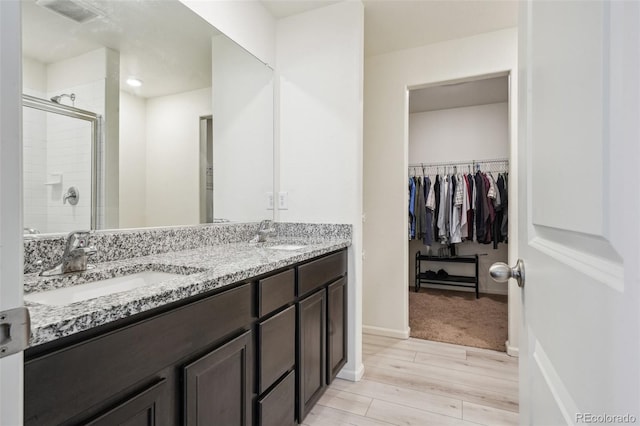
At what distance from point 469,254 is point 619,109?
4.58 m

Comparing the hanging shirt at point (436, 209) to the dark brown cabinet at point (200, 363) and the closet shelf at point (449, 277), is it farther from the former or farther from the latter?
the dark brown cabinet at point (200, 363)

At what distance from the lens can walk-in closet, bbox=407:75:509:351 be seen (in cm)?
377

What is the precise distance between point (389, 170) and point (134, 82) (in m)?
2.06

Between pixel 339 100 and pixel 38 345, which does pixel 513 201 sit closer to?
pixel 339 100

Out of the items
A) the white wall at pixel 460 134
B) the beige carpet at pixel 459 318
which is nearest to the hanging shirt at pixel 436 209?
the white wall at pixel 460 134

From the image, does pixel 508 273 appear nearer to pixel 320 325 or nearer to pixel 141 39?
pixel 320 325

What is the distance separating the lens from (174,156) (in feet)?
5.34

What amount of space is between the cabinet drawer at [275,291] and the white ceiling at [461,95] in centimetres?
292

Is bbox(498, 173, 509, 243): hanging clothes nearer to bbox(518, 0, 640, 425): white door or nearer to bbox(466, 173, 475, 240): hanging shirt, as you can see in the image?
bbox(466, 173, 475, 240): hanging shirt

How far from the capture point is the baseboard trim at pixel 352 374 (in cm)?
207

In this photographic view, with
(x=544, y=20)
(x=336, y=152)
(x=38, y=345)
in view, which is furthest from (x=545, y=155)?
(x=336, y=152)

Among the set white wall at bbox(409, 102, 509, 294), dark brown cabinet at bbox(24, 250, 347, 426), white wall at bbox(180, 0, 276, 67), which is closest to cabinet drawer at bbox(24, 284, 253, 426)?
dark brown cabinet at bbox(24, 250, 347, 426)

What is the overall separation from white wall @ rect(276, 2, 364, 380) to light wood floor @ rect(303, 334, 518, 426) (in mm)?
216

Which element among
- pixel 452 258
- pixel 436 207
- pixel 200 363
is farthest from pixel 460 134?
pixel 200 363
